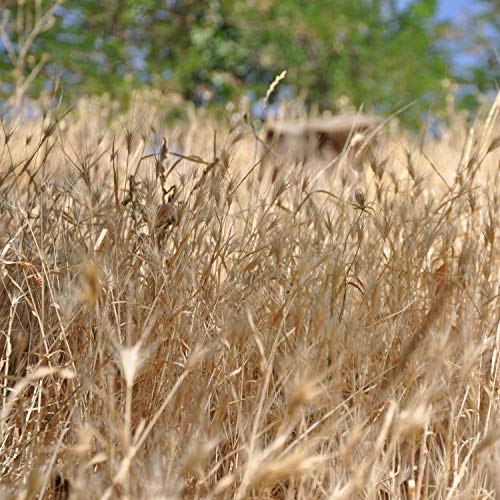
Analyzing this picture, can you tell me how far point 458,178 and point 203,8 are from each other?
10.3m

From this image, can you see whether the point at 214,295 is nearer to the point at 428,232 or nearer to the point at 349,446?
the point at 428,232

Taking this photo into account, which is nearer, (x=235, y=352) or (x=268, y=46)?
(x=235, y=352)

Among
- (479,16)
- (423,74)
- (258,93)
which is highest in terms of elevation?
(479,16)

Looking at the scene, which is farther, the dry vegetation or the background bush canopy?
the background bush canopy

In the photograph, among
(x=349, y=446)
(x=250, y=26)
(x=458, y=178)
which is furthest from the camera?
(x=250, y=26)

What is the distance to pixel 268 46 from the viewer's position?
425 inches

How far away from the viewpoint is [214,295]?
142cm

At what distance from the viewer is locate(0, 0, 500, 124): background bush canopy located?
29.1 ft

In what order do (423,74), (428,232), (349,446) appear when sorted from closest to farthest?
(349,446) < (428,232) < (423,74)

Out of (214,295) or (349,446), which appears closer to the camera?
(349,446)

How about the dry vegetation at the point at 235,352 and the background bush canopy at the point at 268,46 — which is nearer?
the dry vegetation at the point at 235,352

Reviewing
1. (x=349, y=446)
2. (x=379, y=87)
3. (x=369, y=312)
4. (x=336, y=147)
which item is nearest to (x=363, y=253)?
(x=369, y=312)

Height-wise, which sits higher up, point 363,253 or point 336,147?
point 363,253

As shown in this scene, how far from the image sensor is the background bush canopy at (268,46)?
350 inches
